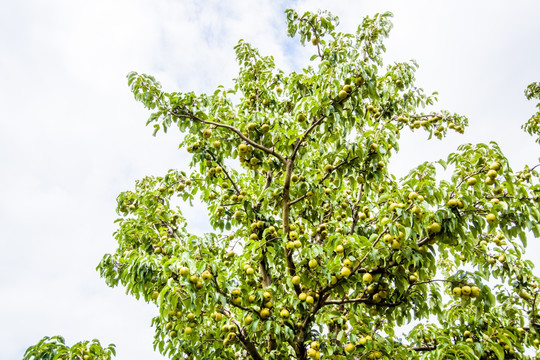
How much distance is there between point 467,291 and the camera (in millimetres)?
2820

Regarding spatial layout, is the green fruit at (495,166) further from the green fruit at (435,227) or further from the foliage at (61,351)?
the foliage at (61,351)

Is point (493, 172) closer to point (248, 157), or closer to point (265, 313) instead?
point (265, 313)

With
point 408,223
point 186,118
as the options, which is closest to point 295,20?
point 186,118

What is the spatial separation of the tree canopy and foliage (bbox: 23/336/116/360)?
Result: 0.05 meters

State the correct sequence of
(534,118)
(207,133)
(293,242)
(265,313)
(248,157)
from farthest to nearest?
(534,118) → (248,157) → (207,133) → (293,242) → (265,313)

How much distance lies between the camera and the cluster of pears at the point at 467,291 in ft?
9.20

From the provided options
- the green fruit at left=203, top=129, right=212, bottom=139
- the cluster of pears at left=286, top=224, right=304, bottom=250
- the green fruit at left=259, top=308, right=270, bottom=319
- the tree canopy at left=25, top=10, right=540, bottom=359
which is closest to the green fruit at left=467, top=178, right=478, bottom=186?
the tree canopy at left=25, top=10, right=540, bottom=359

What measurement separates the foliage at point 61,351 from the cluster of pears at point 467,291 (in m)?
3.41

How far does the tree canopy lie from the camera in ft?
9.26

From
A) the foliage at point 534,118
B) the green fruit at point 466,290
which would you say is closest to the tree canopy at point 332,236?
A: the green fruit at point 466,290

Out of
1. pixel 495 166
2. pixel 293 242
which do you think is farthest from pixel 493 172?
pixel 293 242

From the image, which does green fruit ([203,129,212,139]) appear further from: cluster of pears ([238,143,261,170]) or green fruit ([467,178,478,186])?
green fruit ([467,178,478,186])

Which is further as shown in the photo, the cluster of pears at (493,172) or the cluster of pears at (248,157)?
the cluster of pears at (248,157)

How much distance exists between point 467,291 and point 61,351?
3673 mm
